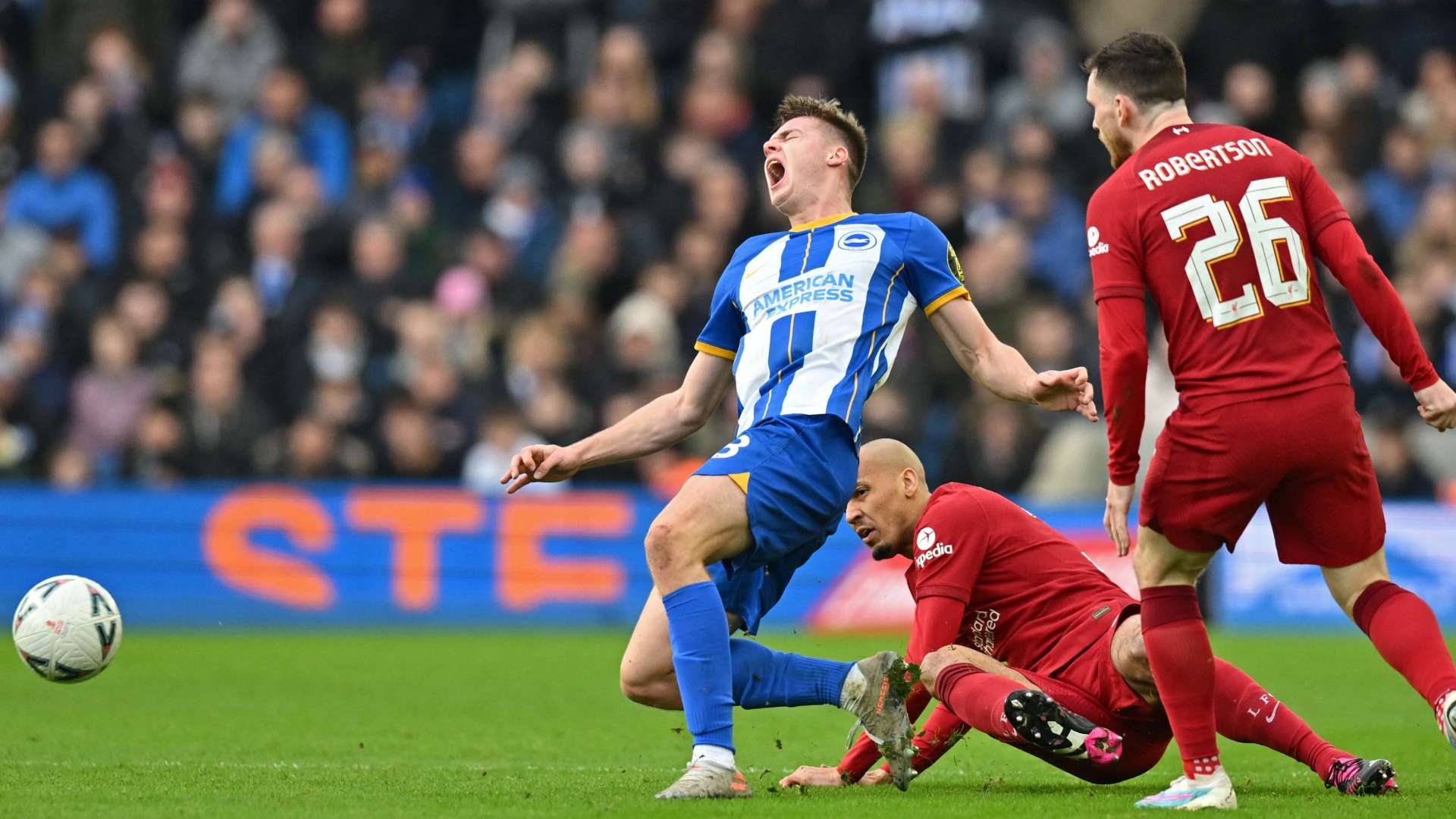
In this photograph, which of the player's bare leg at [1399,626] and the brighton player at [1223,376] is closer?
the brighton player at [1223,376]

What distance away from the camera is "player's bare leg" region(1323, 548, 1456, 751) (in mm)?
5441

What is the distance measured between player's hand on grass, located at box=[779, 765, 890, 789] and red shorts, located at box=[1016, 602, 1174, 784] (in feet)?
2.02

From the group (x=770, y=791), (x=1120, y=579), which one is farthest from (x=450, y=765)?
(x=1120, y=579)

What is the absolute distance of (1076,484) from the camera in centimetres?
1418

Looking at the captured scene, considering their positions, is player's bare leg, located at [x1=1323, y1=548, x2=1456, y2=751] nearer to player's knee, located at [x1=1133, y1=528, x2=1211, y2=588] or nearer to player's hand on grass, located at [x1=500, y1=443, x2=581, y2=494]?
player's knee, located at [x1=1133, y1=528, x2=1211, y2=588]

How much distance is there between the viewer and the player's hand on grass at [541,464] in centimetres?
605

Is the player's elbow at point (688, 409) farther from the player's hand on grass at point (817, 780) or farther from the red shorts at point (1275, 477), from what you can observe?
the red shorts at point (1275, 477)

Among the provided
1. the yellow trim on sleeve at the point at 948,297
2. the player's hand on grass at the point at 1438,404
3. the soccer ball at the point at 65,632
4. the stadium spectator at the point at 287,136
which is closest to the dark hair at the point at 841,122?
the yellow trim on sleeve at the point at 948,297

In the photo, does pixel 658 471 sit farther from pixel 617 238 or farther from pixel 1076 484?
pixel 1076 484

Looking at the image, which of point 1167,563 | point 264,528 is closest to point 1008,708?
point 1167,563

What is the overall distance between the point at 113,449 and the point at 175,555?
128 cm

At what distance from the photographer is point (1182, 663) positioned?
5441mm

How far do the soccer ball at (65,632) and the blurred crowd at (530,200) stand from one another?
711 cm

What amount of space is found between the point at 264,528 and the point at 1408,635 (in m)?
9.89
